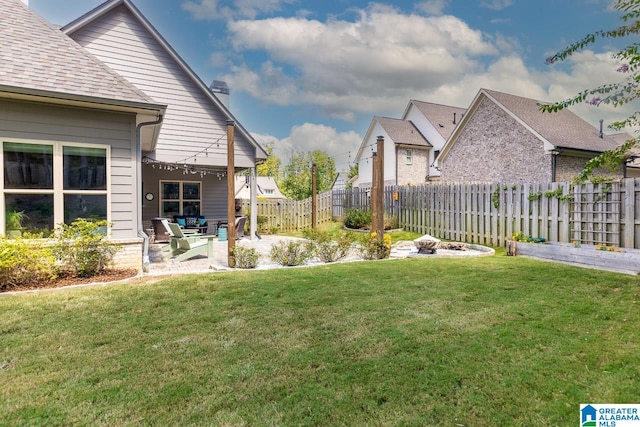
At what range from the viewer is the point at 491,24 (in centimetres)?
1270

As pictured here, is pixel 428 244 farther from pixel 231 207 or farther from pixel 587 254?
pixel 231 207

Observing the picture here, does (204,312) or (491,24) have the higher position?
(491,24)

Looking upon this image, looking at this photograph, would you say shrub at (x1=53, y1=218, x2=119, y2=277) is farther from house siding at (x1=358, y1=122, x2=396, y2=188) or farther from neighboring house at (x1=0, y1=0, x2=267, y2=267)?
house siding at (x1=358, y1=122, x2=396, y2=188)

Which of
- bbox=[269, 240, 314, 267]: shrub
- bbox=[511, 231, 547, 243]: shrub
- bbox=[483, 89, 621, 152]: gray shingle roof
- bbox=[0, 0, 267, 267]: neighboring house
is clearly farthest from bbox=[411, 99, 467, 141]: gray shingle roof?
bbox=[0, 0, 267, 267]: neighboring house

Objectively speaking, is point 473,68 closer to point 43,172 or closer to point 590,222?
point 590,222

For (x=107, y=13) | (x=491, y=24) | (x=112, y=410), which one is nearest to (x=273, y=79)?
(x=107, y=13)

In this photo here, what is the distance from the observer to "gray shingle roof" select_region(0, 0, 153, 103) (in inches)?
238

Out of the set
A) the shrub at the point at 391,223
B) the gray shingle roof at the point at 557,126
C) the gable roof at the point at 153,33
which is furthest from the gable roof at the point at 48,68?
the gray shingle roof at the point at 557,126

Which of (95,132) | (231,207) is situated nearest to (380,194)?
(231,207)

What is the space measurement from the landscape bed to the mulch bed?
349 inches

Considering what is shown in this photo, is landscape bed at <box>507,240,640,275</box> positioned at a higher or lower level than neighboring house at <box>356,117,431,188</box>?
lower

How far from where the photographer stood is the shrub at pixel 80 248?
20.1ft

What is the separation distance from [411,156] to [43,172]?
942 inches

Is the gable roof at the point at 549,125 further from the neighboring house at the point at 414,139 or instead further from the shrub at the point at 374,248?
the shrub at the point at 374,248
